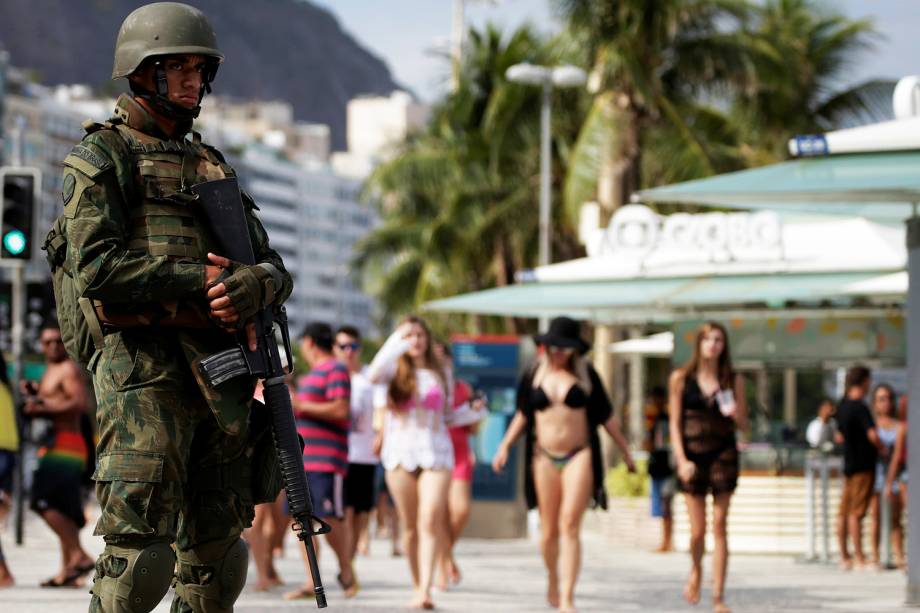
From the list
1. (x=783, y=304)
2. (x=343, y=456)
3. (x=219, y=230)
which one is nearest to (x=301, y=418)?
(x=343, y=456)

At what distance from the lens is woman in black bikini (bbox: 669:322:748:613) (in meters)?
12.6

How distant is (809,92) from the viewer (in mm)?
46469

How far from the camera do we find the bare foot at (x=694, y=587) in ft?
42.4

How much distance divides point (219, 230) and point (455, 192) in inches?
1738

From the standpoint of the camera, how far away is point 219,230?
6.12 m

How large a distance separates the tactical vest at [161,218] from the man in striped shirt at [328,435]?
6941 mm

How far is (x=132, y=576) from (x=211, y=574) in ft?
Answer: 1.02

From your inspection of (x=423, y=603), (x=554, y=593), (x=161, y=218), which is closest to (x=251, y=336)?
(x=161, y=218)

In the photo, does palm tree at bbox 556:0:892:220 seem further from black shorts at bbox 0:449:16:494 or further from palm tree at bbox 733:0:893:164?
black shorts at bbox 0:449:16:494

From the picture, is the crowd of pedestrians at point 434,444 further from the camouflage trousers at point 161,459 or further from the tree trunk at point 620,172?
the tree trunk at point 620,172

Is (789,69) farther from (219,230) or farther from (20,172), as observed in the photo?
(219,230)

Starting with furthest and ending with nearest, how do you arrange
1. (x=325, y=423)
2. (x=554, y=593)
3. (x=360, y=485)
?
(x=360, y=485), (x=325, y=423), (x=554, y=593)

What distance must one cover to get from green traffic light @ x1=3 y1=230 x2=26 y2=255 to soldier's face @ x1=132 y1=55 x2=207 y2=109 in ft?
42.6

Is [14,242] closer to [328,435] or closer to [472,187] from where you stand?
[328,435]
